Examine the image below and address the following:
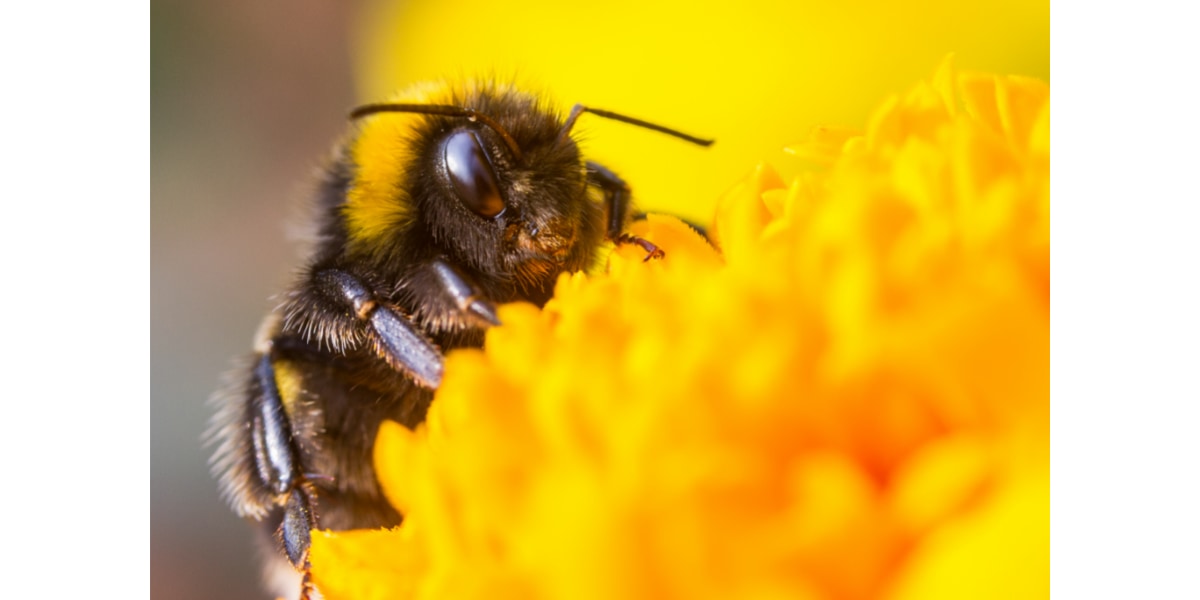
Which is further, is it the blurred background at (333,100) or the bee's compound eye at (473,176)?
the blurred background at (333,100)

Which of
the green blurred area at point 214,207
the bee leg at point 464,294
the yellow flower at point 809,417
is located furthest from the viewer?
the green blurred area at point 214,207

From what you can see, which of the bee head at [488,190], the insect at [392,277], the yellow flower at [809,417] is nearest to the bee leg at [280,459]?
the insect at [392,277]

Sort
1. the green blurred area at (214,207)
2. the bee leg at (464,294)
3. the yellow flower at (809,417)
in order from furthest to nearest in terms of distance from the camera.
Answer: the green blurred area at (214,207) < the bee leg at (464,294) < the yellow flower at (809,417)

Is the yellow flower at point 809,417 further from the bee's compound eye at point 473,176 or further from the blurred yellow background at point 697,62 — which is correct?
the blurred yellow background at point 697,62

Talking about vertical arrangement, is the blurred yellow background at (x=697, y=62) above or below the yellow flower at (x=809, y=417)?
above

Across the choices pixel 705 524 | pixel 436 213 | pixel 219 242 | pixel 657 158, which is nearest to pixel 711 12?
pixel 657 158

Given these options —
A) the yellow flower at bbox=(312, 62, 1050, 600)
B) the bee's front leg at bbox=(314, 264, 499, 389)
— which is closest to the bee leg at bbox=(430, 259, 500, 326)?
the bee's front leg at bbox=(314, 264, 499, 389)

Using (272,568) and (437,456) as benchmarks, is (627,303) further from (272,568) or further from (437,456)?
(272,568)

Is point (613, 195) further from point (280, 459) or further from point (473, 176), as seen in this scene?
point (280, 459)
